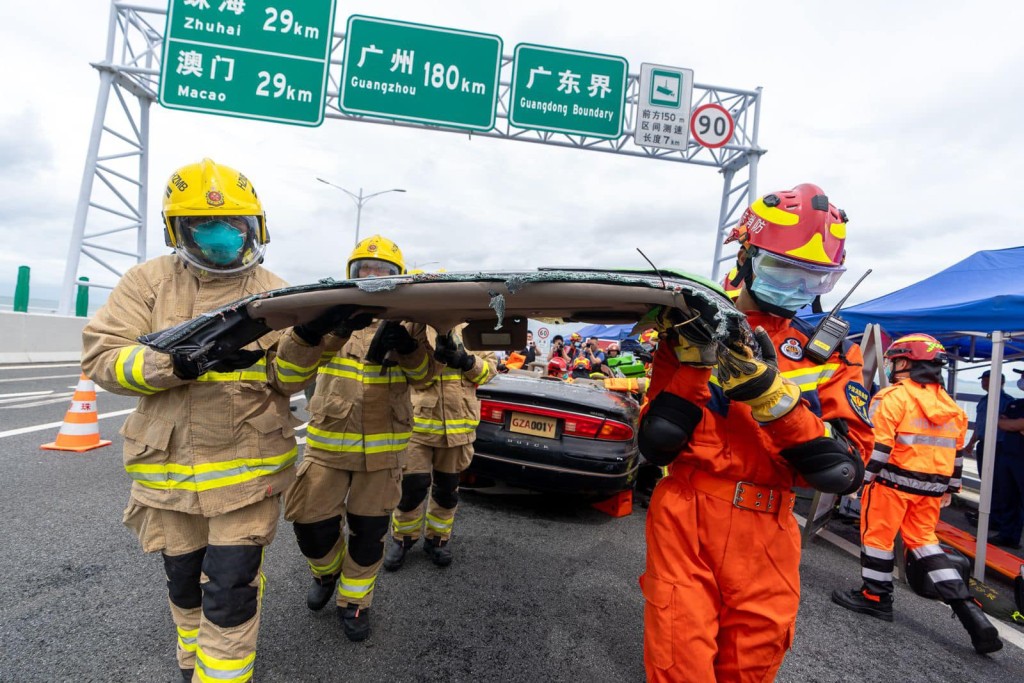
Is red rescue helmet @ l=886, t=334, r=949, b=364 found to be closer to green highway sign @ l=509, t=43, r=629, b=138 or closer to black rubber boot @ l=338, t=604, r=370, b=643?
black rubber boot @ l=338, t=604, r=370, b=643

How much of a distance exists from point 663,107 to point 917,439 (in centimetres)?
761

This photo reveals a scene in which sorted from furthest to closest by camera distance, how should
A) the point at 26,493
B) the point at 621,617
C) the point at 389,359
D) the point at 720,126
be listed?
the point at 720,126
the point at 26,493
the point at 621,617
the point at 389,359

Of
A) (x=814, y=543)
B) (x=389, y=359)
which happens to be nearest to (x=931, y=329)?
(x=814, y=543)

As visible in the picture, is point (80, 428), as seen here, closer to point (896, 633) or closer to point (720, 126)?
point (896, 633)

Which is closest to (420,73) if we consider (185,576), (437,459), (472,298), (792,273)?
(437,459)

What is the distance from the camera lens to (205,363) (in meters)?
1.62

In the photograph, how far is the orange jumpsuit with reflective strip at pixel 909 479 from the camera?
3555 mm

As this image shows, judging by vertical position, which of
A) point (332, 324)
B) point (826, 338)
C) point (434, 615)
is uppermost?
point (826, 338)

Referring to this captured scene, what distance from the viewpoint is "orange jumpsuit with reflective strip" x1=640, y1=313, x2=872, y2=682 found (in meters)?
1.74

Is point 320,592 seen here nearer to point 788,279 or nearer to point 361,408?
point 361,408

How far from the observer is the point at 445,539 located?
12.0 feet

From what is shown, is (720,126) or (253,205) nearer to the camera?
(253,205)

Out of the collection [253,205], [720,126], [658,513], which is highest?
[720,126]

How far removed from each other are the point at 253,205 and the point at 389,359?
99 cm
